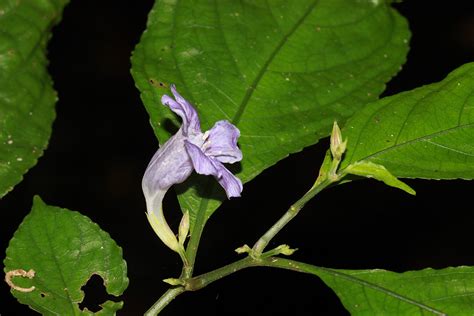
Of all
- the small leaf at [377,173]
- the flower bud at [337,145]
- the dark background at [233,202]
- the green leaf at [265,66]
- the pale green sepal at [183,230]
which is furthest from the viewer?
the dark background at [233,202]

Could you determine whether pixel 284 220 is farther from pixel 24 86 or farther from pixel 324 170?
pixel 24 86

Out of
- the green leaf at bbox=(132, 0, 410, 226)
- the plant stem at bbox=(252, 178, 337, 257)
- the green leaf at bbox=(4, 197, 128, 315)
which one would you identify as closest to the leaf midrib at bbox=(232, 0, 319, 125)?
the green leaf at bbox=(132, 0, 410, 226)

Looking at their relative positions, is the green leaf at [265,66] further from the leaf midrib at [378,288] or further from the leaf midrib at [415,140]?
the leaf midrib at [378,288]

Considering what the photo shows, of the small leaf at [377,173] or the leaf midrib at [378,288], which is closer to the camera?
the small leaf at [377,173]

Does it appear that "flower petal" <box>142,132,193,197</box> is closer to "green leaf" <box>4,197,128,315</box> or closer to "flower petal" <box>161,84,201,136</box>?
"flower petal" <box>161,84,201,136</box>

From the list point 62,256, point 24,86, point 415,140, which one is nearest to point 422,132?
point 415,140

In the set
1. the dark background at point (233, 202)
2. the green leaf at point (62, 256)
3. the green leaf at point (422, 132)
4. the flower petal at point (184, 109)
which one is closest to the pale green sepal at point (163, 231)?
the green leaf at point (62, 256)
